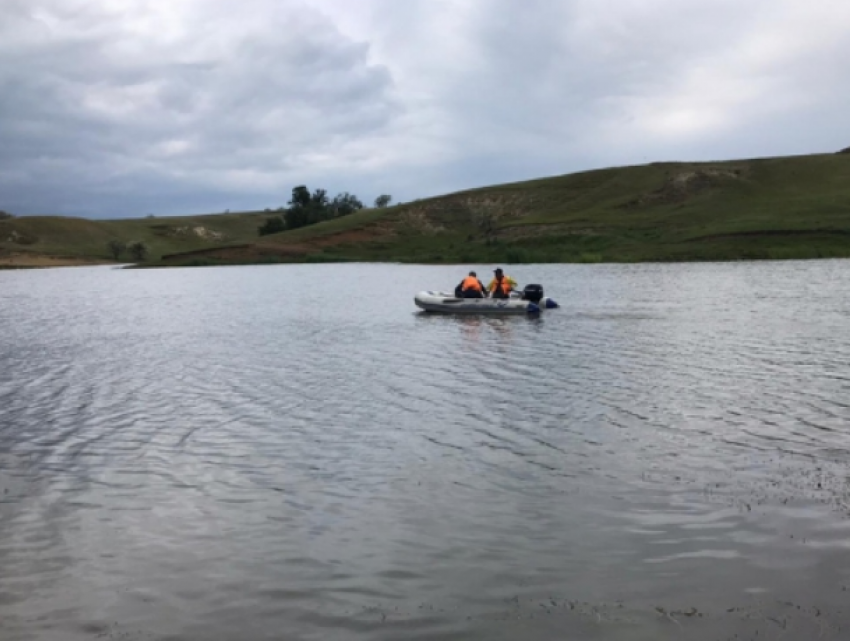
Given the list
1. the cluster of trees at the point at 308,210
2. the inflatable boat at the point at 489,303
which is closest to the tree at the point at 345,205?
the cluster of trees at the point at 308,210

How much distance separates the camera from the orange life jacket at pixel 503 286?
3906 cm

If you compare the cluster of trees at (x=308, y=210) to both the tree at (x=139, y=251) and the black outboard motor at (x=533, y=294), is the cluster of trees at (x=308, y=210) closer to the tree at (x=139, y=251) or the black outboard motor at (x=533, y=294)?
the tree at (x=139, y=251)

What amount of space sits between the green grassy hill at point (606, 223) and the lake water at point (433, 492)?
54.9m

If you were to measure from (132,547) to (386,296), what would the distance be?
41.6 metres

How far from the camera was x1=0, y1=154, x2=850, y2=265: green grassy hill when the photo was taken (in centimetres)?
7869

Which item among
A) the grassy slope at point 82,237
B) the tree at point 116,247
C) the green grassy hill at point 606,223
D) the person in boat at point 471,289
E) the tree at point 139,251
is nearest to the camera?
the person in boat at point 471,289

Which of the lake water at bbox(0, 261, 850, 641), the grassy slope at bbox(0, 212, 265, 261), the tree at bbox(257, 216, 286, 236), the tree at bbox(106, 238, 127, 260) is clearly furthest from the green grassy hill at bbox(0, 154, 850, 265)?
the lake water at bbox(0, 261, 850, 641)

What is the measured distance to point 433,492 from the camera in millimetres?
11609

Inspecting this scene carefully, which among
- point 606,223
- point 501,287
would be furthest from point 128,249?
point 501,287

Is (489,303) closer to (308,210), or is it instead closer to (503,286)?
(503,286)

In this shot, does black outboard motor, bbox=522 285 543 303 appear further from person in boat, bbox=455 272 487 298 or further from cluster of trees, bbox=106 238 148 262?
cluster of trees, bbox=106 238 148 262

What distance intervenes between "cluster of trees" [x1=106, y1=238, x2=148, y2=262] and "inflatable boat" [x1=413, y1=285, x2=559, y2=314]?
113 meters

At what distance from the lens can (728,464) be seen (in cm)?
1240

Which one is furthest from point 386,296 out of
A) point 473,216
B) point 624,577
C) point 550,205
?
point 550,205
